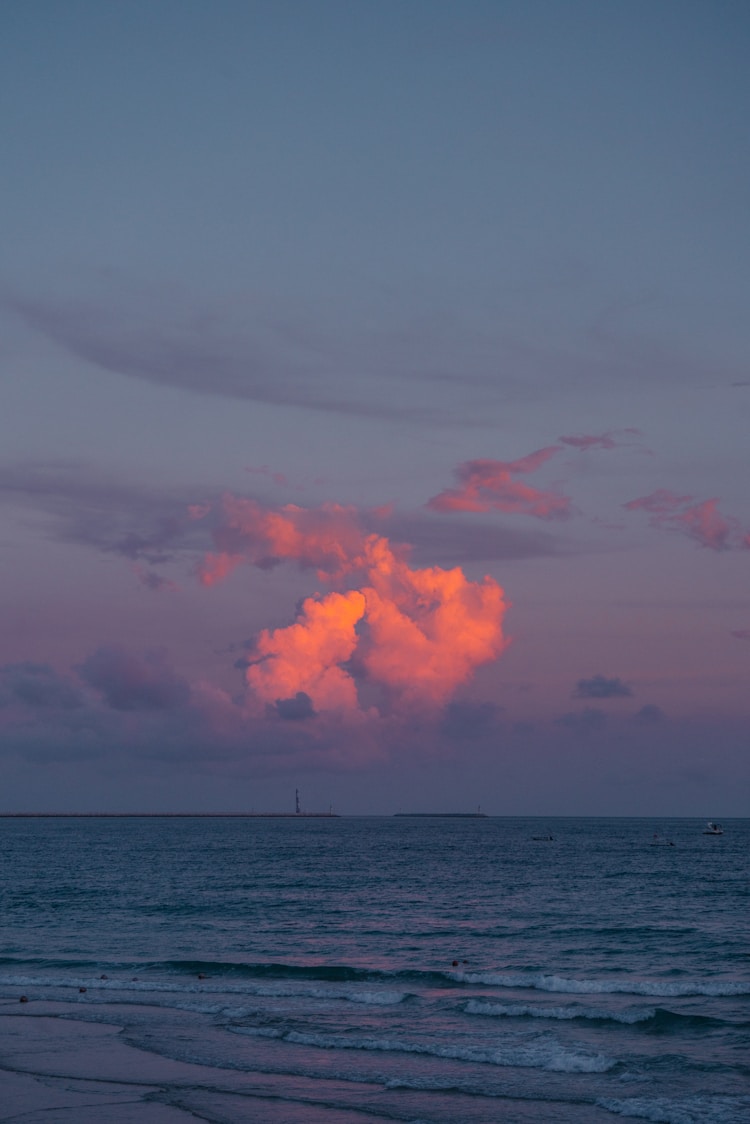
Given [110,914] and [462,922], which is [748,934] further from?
[110,914]

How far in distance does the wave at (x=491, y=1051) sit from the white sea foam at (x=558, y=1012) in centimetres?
361

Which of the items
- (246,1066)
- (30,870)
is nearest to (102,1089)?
(246,1066)

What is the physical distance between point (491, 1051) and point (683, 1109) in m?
6.46

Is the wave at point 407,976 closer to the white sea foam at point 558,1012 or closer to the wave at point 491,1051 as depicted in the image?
the white sea foam at point 558,1012

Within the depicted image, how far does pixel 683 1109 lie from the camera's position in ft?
74.5

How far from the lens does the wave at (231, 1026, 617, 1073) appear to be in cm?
2655

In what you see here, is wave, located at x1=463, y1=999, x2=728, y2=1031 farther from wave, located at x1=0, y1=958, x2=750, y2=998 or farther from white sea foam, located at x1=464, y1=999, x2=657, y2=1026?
wave, located at x1=0, y1=958, x2=750, y2=998

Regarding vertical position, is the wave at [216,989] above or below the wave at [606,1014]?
below

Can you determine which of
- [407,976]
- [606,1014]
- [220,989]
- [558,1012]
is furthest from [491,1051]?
[220,989]

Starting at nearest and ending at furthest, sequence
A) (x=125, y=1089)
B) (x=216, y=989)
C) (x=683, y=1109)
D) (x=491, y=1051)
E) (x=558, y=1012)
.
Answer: (x=683, y=1109) < (x=125, y=1089) < (x=491, y=1051) < (x=558, y=1012) < (x=216, y=989)

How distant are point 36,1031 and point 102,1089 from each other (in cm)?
756

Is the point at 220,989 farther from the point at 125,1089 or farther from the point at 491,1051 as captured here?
the point at 125,1089

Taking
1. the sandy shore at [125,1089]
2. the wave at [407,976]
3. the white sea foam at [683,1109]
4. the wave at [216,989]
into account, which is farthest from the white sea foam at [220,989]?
the white sea foam at [683,1109]

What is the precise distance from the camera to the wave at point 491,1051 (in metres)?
26.5
